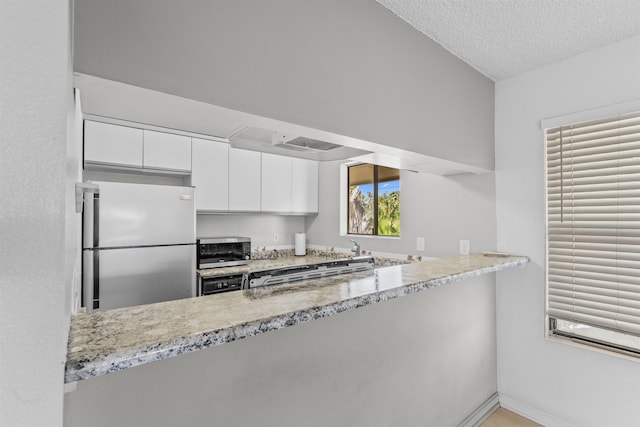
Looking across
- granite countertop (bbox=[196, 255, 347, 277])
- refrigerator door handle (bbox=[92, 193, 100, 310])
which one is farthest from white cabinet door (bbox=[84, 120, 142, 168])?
granite countertop (bbox=[196, 255, 347, 277])

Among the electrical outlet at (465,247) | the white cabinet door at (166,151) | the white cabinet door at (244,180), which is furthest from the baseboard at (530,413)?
the white cabinet door at (166,151)

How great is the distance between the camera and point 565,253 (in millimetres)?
2150

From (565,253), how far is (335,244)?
90.0 inches

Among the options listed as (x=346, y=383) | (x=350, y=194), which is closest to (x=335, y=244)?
(x=350, y=194)

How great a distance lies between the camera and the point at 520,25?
5.82 feet

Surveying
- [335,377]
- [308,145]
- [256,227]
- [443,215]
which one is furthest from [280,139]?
[256,227]

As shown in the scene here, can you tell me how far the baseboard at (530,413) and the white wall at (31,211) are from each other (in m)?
2.83

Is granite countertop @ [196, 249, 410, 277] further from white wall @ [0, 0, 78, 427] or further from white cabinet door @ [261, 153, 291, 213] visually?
white wall @ [0, 0, 78, 427]

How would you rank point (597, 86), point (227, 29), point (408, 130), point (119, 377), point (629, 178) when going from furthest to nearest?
point (597, 86) < point (629, 178) < point (408, 130) < point (227, 29) < point (119, 377)

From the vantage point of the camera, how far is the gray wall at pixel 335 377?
906 mm

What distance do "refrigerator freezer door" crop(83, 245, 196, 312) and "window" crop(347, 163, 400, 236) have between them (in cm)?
189

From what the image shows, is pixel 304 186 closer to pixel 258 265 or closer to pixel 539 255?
pixel 258 265

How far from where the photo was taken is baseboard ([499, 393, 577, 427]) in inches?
84.6

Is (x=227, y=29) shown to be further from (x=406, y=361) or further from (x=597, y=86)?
(x=597, y=86)
